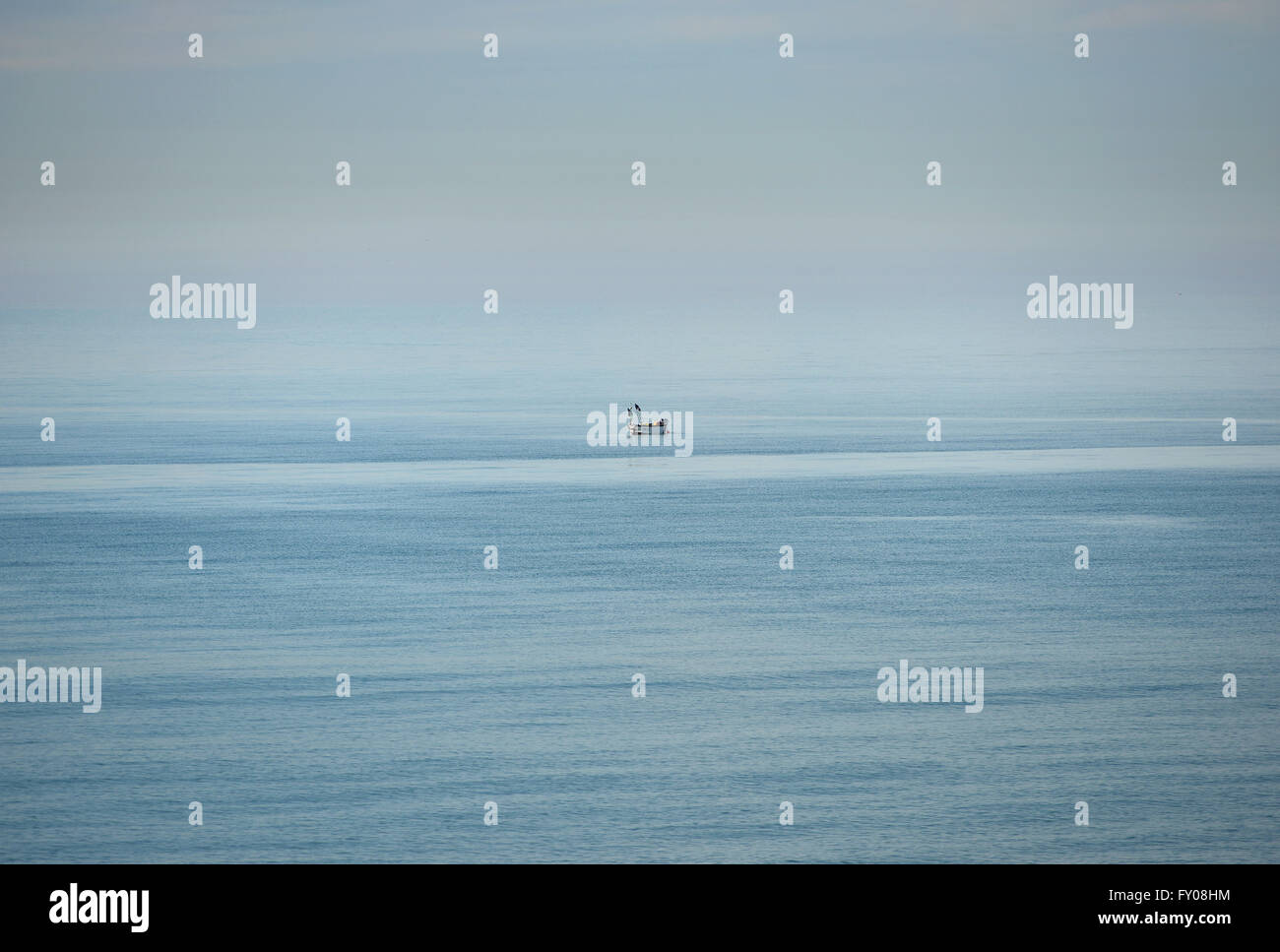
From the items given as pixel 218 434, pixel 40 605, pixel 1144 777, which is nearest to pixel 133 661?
pixel 40 605

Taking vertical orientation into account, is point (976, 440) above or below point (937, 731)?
above

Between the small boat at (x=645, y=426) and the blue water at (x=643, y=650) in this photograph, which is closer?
the blue water at (x=643, y=650)

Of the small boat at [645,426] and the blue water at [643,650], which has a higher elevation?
the small boat at [645,426]

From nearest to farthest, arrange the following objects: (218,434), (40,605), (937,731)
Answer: (937,731)
(40,605)
(218,434)

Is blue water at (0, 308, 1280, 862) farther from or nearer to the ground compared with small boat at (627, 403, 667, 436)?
nearer to the ground

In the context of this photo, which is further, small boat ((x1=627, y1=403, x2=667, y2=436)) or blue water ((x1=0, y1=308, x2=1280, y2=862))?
small boat ((x1=627, y1=403, x2=667, y2=436))
